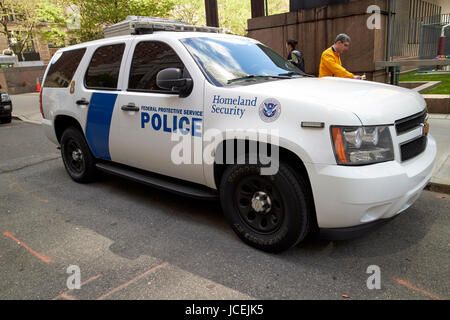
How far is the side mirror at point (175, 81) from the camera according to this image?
Result: 3436 millimetres

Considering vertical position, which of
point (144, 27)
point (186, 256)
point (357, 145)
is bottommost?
point (186, 256)

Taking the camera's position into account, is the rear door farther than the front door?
Yes

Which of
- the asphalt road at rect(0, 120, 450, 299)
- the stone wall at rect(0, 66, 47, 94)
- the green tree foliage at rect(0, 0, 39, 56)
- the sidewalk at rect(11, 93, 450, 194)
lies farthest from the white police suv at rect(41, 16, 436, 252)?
the green tree foliage at rect(0, 0, 39, 56)

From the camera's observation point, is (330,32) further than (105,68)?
Yes

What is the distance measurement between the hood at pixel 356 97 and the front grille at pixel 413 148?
0.25 meters

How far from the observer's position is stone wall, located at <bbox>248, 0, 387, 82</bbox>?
8.64m

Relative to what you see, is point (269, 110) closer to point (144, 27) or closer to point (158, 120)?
point (158, 120)

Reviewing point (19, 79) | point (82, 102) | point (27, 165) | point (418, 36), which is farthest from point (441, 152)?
point (19, 79)

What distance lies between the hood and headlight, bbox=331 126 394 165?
0.28ft

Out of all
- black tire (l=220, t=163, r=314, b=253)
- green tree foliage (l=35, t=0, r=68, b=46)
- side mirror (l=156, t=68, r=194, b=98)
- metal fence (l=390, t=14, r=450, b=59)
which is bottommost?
black tire (l=220, t=163, r=314, b=253)

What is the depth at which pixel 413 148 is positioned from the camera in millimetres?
3195

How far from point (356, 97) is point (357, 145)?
468mm

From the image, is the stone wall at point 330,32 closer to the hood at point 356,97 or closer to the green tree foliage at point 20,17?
the hood at point 356,97

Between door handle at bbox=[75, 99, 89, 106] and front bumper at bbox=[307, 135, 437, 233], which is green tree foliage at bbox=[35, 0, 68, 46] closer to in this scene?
door handle at bbox=[75, 99, 89, 106]
